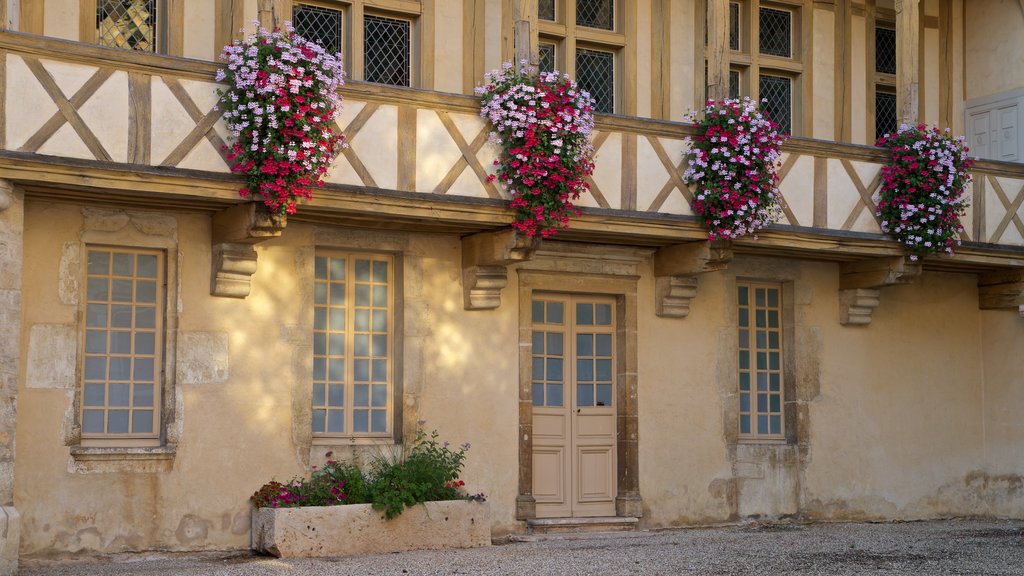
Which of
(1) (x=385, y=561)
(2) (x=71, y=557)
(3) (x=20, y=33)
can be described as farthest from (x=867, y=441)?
(3) (x=20, y=33)

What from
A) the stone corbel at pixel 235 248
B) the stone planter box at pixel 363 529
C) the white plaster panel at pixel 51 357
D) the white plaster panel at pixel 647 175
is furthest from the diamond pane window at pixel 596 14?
the white plaster panel at pixel 51 357

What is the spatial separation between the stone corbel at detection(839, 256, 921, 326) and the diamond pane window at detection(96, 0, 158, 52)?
7026mm

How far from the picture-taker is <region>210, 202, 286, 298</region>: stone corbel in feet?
34.4

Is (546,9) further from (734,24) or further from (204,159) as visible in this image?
(204,159)

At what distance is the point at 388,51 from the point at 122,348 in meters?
3.36

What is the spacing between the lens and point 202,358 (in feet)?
35.9

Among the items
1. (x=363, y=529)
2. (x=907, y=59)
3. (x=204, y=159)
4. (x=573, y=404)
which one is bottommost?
(x=363, y=529)

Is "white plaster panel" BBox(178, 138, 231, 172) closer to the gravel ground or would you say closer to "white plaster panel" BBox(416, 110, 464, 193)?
"white plaster panel" BBox(416, 110, 464, 193)

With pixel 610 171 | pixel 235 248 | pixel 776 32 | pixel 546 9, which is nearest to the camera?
pixel 235 248

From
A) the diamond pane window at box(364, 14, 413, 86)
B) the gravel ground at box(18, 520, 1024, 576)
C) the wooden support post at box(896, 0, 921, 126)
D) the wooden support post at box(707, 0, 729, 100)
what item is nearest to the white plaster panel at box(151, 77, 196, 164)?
the diamond pane window at box(364, 14, 413, 86)

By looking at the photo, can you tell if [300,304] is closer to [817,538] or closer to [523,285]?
[523,285]

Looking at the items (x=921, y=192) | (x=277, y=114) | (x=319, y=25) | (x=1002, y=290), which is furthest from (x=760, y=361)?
(x=277, y=114)

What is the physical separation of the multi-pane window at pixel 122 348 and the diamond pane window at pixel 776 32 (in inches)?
253

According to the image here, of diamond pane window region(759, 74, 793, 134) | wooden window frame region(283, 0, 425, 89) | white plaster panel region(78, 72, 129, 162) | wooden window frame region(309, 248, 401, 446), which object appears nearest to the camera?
white plaster panel region(78, 72, 129, 162)
